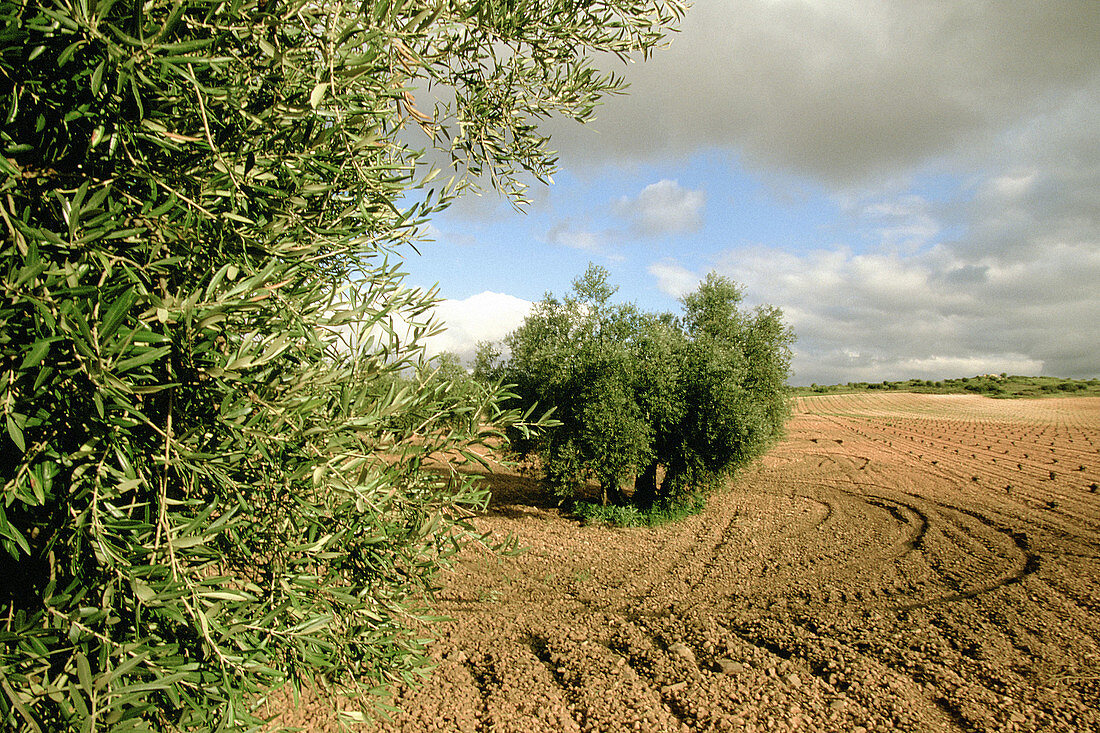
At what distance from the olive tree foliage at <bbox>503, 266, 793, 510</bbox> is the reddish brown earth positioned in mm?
1813

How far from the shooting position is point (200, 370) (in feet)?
7.80

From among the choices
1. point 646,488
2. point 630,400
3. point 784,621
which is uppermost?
point 630,400

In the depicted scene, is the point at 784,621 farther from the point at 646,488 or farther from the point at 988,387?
the point at 988,387

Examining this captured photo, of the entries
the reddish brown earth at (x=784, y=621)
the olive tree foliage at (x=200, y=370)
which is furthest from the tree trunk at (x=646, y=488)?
the olive tree foliage at (x=200, y=370)

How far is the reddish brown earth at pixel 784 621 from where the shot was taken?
5.96 meters

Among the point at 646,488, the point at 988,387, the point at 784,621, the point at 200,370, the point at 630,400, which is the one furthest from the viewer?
the point at 988,387

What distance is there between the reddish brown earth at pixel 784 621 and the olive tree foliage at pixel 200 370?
1.35m

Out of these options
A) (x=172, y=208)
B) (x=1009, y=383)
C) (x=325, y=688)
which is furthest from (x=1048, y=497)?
(x=1009, y=383)

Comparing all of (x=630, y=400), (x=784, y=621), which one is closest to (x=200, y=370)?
(x=784, y=621)

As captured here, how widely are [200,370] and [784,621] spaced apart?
9.23m

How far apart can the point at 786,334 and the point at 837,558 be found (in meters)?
11.8

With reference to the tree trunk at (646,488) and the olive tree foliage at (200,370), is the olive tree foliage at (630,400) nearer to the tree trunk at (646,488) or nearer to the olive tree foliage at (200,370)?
the tree trunk at (646,488)

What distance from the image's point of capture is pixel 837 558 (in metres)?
12.6

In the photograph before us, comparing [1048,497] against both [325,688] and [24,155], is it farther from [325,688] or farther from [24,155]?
Result: [24,155]
